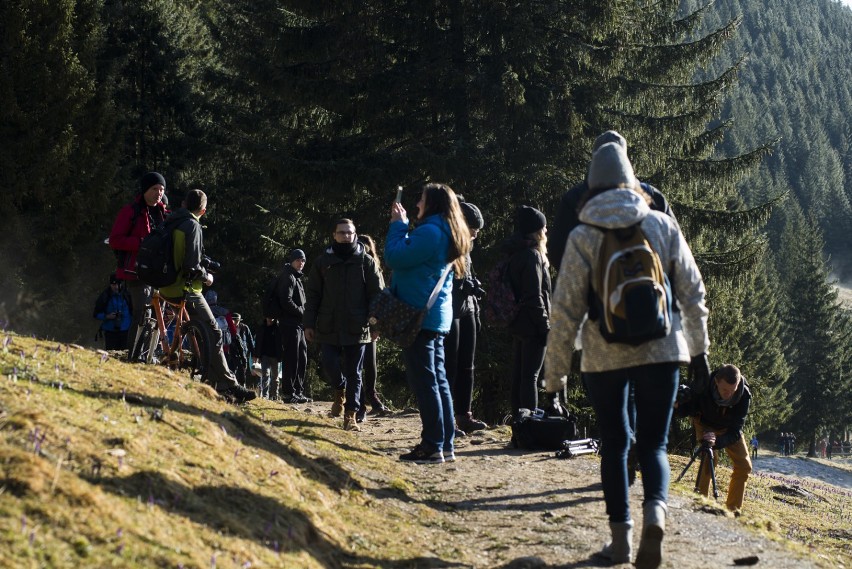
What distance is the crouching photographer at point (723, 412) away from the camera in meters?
9.13

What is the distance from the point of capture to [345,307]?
33.4 ft

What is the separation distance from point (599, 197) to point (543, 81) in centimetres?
1403

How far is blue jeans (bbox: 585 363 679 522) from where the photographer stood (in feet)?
17.3

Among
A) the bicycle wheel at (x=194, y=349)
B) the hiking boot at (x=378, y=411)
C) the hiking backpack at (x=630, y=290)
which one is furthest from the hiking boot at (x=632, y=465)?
the hiking boot at (x=378, y=411)

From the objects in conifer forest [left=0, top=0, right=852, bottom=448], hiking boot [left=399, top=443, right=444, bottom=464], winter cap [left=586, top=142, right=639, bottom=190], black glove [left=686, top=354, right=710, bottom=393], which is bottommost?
hiking boot [left=399, top=443, right=444, bottom=464]

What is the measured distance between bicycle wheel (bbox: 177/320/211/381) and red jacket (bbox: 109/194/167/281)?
2.39ft

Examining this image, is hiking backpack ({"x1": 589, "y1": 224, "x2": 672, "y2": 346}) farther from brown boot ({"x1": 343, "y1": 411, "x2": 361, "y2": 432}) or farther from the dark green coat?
brown boot ({"x1": 343, "y1": 411, "x2": 361, "y2": 432})

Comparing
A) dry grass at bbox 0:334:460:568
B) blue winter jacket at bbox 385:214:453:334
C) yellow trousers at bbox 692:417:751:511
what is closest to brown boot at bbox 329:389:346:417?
dry grass at bbox 0:334:460:568

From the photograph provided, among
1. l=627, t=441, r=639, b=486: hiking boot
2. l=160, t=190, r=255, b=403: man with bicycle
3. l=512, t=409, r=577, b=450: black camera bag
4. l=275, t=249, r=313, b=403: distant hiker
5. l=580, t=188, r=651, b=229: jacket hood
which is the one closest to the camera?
l=580, t=188, r=651, b=229: jacket hood

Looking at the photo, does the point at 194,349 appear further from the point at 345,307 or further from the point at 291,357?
the point at 291,357

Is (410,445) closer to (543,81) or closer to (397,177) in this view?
(397,177)

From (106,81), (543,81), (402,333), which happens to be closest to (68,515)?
(402,333)

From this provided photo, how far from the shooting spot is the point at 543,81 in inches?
746

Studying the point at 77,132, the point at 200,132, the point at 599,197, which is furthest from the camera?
the point at 200,132
